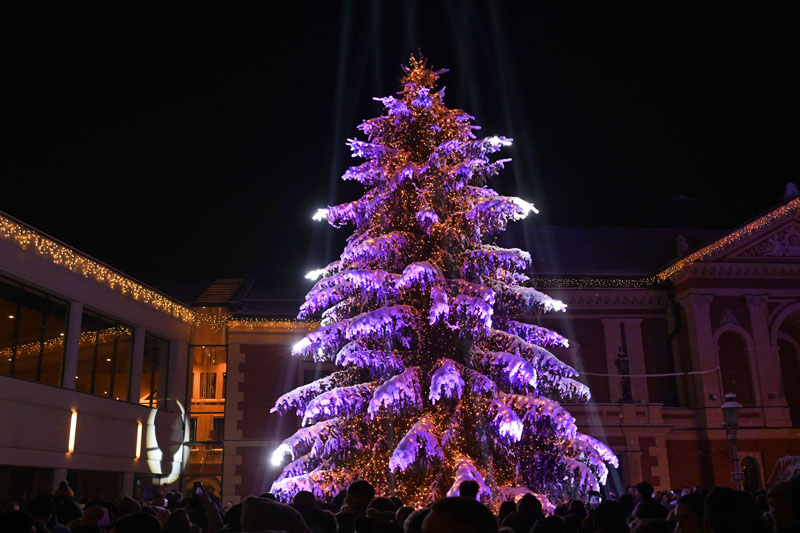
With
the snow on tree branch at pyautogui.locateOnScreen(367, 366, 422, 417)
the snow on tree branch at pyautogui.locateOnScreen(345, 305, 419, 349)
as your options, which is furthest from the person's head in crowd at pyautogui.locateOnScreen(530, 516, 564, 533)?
the snow on tree branch at pyautogui.locateOnScreen(345, 305, 419, 349)

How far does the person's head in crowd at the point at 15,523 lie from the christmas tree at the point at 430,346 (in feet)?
27.5

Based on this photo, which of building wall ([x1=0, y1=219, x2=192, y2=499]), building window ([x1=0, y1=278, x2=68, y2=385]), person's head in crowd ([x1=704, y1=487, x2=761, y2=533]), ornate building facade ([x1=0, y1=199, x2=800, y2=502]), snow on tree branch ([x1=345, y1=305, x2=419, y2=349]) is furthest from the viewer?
ornate building facade ([x1=0, y1=199, x2=800, y2=502])

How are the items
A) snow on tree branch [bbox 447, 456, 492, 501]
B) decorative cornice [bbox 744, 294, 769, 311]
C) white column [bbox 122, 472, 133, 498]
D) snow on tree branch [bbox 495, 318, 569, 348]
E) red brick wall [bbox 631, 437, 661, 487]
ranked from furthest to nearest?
decorative cornice [bbox 744, 294, 769, 311]
red brick wall [bbox 631, 437, 661, 487]
white column [bbox 122, 472, 133, 498]
snow on tree branch [bbox 495, 318, 569, 348]
snow on tree branch [bbox 447, 456, 492, 501]

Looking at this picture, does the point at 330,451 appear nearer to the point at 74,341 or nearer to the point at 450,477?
the point at 450,477

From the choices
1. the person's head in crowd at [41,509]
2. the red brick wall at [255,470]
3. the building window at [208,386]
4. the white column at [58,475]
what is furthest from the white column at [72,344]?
the person's head in crowd at [41,509]

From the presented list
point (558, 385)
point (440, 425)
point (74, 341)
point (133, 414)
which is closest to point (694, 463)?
point (558, 385)

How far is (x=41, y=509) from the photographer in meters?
6.64

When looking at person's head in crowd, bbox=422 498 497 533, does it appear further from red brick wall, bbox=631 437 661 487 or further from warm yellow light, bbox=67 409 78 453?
red brick wall, bbox=631 437 661 487

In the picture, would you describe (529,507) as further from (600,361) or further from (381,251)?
(600,361)

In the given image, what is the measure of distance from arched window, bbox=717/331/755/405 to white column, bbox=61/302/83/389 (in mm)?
21982

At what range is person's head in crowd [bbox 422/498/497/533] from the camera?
3.12 m

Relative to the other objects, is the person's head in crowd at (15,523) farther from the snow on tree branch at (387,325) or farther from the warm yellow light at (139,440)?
the warm yellow light at (139,440)

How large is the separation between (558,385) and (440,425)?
2.52 meters

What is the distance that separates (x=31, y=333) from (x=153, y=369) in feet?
22.4
